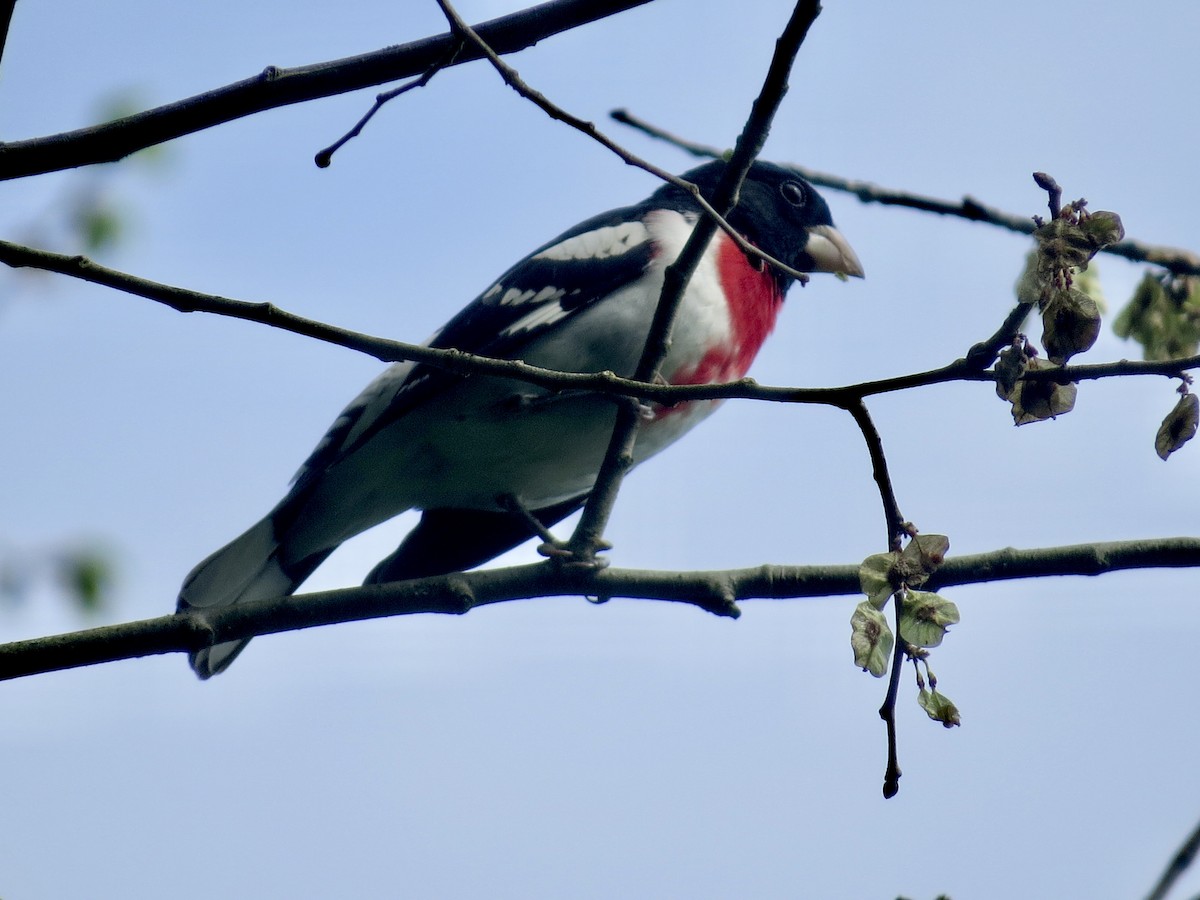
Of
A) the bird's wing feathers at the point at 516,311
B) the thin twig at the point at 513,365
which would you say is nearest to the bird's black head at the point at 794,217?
the bird's wing feathers at the point at 516,311

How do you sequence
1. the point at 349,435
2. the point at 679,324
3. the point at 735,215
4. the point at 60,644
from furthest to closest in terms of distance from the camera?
the point at 735,215 → the point at 349,435 → the point at 679,324 → the point at 60,644

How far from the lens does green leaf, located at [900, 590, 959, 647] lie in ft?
5.78

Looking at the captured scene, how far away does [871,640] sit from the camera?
1785 millimetres

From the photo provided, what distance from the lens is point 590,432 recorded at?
13.6ft

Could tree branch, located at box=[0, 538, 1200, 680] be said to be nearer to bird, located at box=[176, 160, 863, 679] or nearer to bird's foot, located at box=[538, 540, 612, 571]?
bird's foot, located at box=[538, 540, 612, 571]

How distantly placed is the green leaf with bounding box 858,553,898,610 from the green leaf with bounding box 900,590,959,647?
0.04 m

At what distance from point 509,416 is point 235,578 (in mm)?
1096

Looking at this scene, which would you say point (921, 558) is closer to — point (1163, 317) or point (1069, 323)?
point (1069, 323)

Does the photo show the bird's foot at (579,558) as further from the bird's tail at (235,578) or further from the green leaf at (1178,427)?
the green leaf at (1178,427)

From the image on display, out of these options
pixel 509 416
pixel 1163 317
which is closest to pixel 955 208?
pixel 1163 317

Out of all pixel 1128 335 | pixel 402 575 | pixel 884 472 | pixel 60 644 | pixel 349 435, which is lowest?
pixel 884 472

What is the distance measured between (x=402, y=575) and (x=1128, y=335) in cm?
268

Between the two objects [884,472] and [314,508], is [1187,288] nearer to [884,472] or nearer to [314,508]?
[884,472]

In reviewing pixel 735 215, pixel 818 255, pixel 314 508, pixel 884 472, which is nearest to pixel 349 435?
pixel 314 508
